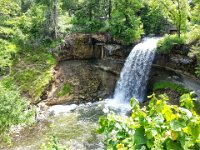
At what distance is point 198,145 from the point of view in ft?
11.7

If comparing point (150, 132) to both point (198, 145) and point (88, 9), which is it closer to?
point (198, 145)

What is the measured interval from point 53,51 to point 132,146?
32.5 meters

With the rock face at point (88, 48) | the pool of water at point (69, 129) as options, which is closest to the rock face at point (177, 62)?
the rock face at point (88, 48)

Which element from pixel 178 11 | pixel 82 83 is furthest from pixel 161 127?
pixel 178 11

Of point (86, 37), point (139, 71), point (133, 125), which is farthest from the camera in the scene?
point (86, 37)

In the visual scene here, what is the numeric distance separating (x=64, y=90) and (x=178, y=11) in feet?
48.2

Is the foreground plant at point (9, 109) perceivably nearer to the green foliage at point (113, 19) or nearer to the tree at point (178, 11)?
the green foliage at point (113, 19)

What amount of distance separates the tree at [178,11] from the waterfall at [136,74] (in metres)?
3.26

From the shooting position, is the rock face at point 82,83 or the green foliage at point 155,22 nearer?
the rock face at point 82,83

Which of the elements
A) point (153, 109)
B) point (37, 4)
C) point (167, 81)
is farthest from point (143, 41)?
point (153, 109)

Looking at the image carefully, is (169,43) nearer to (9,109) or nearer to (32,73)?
(32,73)

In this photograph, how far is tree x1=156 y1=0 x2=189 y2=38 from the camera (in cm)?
3087

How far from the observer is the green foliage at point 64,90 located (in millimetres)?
30209

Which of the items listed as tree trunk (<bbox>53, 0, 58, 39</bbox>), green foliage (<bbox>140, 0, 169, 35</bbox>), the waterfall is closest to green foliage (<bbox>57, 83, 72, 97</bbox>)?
the waterfall
